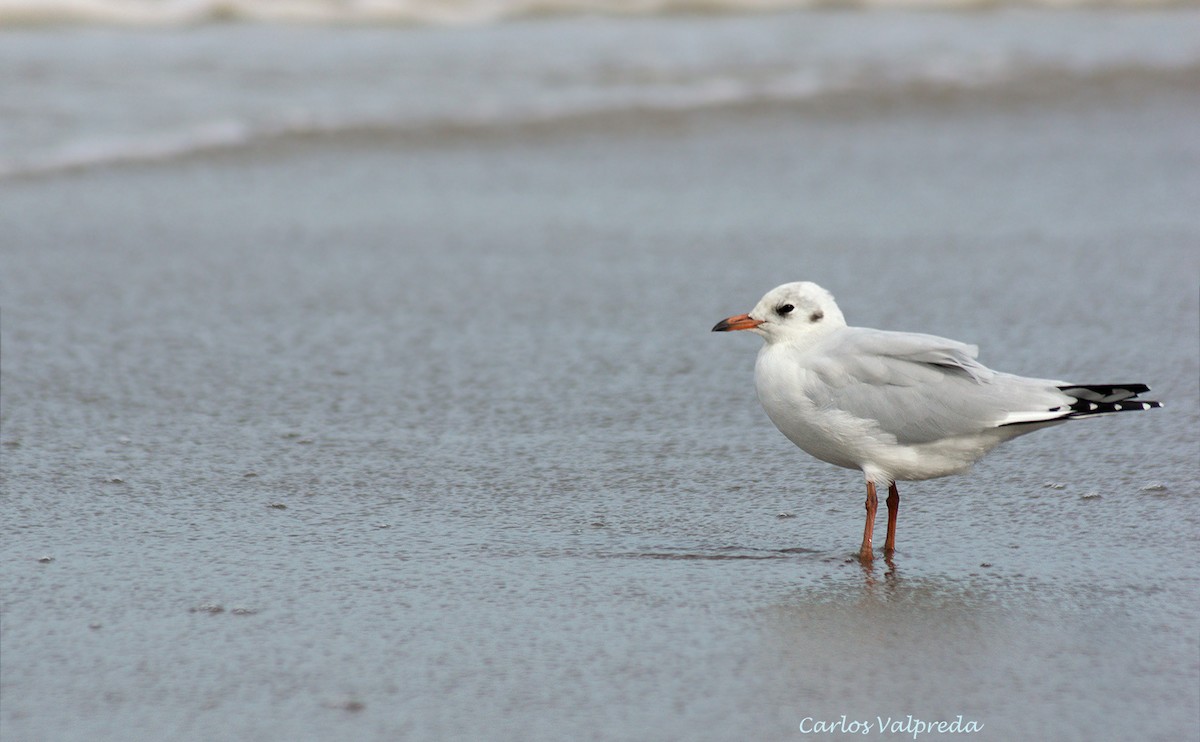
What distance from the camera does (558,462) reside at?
4.20 meters

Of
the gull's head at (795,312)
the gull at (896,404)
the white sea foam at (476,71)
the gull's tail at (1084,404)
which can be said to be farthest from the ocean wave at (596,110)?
the gull's tail at (1084,404)

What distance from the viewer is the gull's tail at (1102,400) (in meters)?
3.38

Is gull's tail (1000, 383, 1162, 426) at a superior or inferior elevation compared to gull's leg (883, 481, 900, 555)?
superior

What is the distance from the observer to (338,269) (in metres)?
6.28

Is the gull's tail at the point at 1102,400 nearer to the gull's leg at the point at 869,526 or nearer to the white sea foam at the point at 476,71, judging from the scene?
the gull's leg at the point at 869,526

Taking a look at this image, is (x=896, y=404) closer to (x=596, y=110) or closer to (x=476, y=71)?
(x=596, y=110)

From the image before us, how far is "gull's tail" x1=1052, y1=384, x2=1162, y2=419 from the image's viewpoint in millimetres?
3383

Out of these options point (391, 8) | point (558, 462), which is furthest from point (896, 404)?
point (391, 8)

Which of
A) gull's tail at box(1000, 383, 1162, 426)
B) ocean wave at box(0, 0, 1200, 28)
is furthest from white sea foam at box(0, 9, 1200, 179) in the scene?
gull's tail at box(1000, 383, 1162, 426)

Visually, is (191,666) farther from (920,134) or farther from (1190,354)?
(920,134)

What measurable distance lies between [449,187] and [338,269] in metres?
1.55

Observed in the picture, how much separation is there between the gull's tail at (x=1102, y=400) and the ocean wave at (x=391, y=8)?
1061cm

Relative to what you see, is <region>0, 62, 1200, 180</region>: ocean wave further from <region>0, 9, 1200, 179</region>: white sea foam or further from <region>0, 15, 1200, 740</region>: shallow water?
<region>0, 15, 1200, 740</region>: shallow water

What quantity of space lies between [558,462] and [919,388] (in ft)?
3.49
